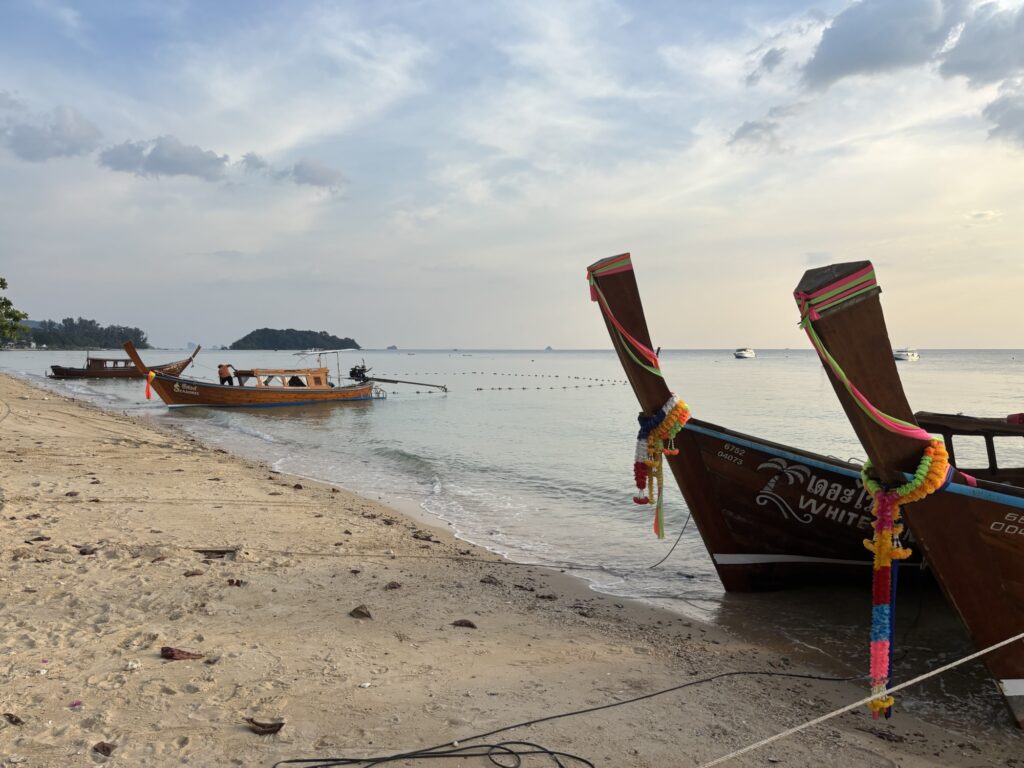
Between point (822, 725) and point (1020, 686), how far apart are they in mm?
1435

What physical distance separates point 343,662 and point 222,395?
1156 inches

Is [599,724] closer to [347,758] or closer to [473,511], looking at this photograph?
[347,758]

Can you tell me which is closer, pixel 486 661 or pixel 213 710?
pixel 213 710

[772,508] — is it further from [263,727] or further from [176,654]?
[176,654]

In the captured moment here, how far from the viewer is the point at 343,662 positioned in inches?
178

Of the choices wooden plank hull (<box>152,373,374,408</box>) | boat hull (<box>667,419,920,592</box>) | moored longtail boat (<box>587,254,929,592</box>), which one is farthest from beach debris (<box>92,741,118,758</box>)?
wooden plank hull (<box>152,373,374,408</box>)

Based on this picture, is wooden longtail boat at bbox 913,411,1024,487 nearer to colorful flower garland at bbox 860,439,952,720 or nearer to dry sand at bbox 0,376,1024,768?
colorful flower garland at bbox 860,439,952,720

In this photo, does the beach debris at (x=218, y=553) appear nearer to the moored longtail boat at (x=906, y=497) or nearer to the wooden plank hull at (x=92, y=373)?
the moored longtail boat at (x=906, y=497)

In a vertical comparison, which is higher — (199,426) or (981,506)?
(981,506)

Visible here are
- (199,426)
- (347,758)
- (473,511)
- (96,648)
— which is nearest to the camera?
(347,758)

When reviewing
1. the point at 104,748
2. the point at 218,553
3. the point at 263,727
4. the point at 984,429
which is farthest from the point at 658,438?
the point at 218,553

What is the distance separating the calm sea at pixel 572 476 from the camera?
21.0ft

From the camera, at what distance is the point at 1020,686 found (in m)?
4.37

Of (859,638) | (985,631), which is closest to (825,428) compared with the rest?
(859,638)
